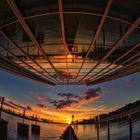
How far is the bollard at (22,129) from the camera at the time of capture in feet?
125

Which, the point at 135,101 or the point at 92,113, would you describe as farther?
the point at 92,113

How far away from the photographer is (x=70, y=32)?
43.4ft

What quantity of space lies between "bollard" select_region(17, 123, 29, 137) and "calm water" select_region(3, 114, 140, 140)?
529 millimetres

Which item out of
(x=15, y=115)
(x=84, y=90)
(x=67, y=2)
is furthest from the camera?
(x=84, y=90)

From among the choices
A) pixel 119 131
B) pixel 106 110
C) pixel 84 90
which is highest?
pixel 84 90

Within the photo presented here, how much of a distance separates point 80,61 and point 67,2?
31.7 ft

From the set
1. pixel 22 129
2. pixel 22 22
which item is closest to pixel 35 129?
pixel 22 129

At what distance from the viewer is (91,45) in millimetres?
15062

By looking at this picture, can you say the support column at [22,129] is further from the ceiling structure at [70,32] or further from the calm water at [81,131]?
the ceiling structure at [70,32]

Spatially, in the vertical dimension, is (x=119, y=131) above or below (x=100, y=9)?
below

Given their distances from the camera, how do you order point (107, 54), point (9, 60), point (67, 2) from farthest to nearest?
point (9, 60)
point (107, 54)
point (67, 2)

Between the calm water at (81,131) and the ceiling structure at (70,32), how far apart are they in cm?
1871

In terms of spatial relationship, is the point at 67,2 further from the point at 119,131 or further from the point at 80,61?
the point at 119,131

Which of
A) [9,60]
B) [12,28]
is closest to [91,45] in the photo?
[12,28]
